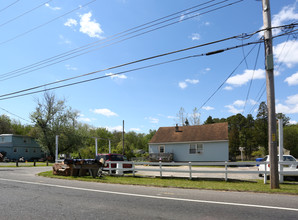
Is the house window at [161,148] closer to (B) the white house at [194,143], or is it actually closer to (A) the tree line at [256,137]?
(B) the white house at [194,143]

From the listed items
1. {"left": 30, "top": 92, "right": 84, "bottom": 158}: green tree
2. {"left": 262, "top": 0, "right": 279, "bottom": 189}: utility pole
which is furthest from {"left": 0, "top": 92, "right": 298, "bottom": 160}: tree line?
{"left": 262, "top": 0, "right": 279, "bottom": 189}: utility pole

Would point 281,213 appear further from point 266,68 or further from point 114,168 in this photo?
point 114,168

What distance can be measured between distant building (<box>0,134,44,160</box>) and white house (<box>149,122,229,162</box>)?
36.2 meters

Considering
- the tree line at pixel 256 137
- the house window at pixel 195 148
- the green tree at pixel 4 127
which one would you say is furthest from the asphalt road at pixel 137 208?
the green tree at pixel 4 127

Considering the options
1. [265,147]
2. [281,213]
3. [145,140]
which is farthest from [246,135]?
[281,213]

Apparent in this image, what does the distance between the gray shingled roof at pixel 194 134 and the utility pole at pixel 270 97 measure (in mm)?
22155

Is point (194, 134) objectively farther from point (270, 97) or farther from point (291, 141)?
point (291, 141)

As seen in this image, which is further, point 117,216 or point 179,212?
point 179,212

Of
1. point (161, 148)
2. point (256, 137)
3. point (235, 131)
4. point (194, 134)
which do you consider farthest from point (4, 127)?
point (256, 137)

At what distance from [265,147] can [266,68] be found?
58657mm

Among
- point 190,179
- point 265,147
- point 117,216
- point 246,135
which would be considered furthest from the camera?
point 246,135

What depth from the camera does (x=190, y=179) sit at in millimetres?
14664

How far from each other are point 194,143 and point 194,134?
1.60 metres

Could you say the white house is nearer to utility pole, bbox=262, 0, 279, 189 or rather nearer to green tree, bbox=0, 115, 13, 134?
utility pole, bbox=262, 0, 279, 189
